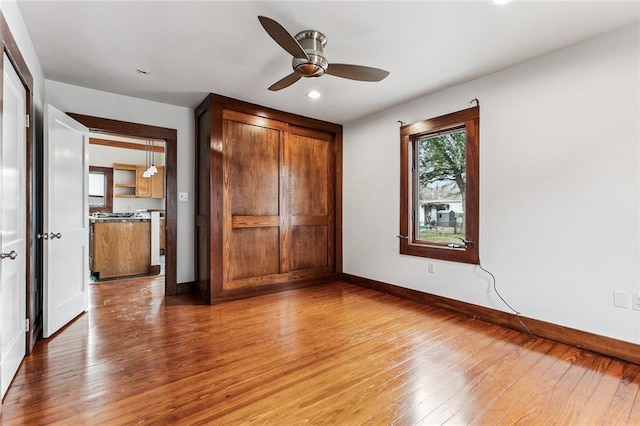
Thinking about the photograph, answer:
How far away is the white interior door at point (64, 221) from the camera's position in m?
2.75

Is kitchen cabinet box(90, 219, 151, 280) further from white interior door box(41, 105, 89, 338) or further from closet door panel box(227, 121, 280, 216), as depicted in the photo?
closet door panel box(227, 121, 280, 216)

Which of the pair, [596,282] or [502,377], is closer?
[502,377]

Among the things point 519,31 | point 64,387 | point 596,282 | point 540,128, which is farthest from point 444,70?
point 64,387

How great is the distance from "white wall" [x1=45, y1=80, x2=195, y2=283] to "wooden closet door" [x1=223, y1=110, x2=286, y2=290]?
0.75m

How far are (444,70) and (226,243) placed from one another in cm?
307

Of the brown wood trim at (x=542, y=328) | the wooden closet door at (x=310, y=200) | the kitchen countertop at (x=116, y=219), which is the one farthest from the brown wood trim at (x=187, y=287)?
the brown wood trim at (x=542, y=328)

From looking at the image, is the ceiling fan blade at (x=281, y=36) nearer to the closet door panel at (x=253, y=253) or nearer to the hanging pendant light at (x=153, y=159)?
the closet door panel at (x=253, y=253)

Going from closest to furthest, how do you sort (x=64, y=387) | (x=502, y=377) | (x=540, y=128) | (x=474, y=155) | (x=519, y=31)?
1. (x=64, y=387)
2. (x=502, y=377)
3. (x=519, y=31)
4. (x=540, y=128)
5. (x=474, y=155)

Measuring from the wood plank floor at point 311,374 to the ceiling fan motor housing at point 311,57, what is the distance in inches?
86.3

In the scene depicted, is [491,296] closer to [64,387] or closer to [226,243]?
[226,243]

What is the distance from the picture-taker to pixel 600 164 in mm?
2459

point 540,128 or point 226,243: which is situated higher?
point 540,128

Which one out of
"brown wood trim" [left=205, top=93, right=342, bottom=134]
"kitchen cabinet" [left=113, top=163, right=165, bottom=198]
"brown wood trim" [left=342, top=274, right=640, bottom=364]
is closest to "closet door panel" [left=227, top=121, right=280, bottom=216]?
"brown wood trim" [left=205, top=93, right=342, bottom=134]

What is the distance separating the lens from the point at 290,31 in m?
2.41
